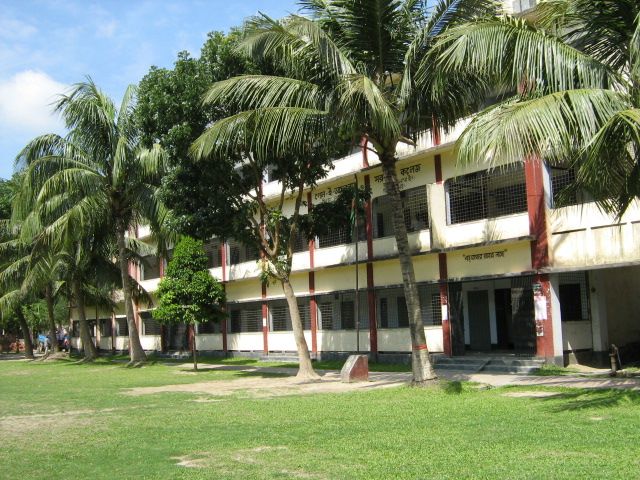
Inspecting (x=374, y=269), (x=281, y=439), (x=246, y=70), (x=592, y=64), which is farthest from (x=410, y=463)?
(x=374, y=269)

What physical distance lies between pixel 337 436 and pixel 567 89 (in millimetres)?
6469

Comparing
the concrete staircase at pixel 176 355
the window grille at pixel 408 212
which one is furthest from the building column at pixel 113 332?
the window grille at pixel 408 212

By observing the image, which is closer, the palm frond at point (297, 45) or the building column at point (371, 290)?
the palm frond at point (297, 45)

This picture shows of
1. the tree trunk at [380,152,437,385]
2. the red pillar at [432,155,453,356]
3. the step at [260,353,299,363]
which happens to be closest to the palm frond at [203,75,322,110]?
the tree trunk at [380,152,437,385]

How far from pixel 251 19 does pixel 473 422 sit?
9997mm

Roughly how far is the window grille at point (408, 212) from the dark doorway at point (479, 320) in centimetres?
303

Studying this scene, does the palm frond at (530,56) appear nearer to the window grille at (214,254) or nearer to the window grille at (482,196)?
the window grille at (482,196)

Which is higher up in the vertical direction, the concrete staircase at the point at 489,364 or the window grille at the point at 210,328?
the window grille at the point at 210,328

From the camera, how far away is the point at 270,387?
63.2ft

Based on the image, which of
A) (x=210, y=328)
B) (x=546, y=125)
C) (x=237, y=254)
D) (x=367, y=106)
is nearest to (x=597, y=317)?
(x=367, y=106)

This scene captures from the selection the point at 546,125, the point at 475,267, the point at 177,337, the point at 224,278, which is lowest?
the point at 177,337

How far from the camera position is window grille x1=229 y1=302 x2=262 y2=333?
34875mm

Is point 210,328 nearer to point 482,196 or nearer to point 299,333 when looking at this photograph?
point 299,333

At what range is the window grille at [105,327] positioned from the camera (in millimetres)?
51844
